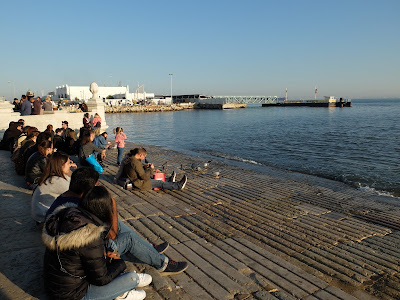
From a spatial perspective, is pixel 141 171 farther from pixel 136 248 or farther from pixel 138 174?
pixel 136 248

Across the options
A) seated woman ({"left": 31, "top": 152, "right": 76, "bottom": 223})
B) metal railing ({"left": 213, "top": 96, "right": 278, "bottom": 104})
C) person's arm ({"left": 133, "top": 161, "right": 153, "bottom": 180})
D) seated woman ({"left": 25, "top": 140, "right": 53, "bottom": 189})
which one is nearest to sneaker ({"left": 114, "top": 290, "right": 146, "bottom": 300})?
seated woman ({"left": 31, "top": 152, "right": 76, "bottom": 223})

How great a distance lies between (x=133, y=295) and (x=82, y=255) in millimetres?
870

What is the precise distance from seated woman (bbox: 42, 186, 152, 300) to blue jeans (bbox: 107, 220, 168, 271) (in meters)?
0.49

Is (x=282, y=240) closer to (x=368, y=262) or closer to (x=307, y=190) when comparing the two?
(x=368, y=262)

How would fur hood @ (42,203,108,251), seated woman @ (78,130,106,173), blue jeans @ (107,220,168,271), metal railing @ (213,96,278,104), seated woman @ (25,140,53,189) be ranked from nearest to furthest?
fur hood @ (42,203,108,251) < blue jeans @ (107,220,168,271) < seated woman @ (25,140,53,189) < seated woman @ (78,130,106,173) < metal railing @ (213,96,278,104)

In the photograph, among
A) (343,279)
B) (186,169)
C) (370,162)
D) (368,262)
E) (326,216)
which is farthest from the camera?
(370,162)

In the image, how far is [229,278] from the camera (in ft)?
12.5

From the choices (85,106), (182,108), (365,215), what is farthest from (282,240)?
(182,108)

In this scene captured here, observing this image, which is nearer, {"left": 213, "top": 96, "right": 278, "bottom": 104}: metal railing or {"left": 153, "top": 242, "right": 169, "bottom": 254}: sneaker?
{"left": 153, "top": 242, "right": 169, "bottom": 254}: sneaker

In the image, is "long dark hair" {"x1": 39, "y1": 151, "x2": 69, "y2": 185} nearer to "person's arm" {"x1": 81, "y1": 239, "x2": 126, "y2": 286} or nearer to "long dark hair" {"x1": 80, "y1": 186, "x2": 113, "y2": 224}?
"long dark hair" {"x1": 80, "y1": 186, "x2": 113, "y2": 224}

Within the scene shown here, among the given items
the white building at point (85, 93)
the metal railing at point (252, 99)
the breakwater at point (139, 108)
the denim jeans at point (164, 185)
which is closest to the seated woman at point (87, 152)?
the denim jeans at point (164, 185)

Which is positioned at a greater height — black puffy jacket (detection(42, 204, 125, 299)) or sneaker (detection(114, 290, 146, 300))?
black puffy jacket (detection(42, 204, 125, 299))

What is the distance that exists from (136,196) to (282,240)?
3657 millimetres

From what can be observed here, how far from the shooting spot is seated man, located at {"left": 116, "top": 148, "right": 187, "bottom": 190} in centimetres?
737
